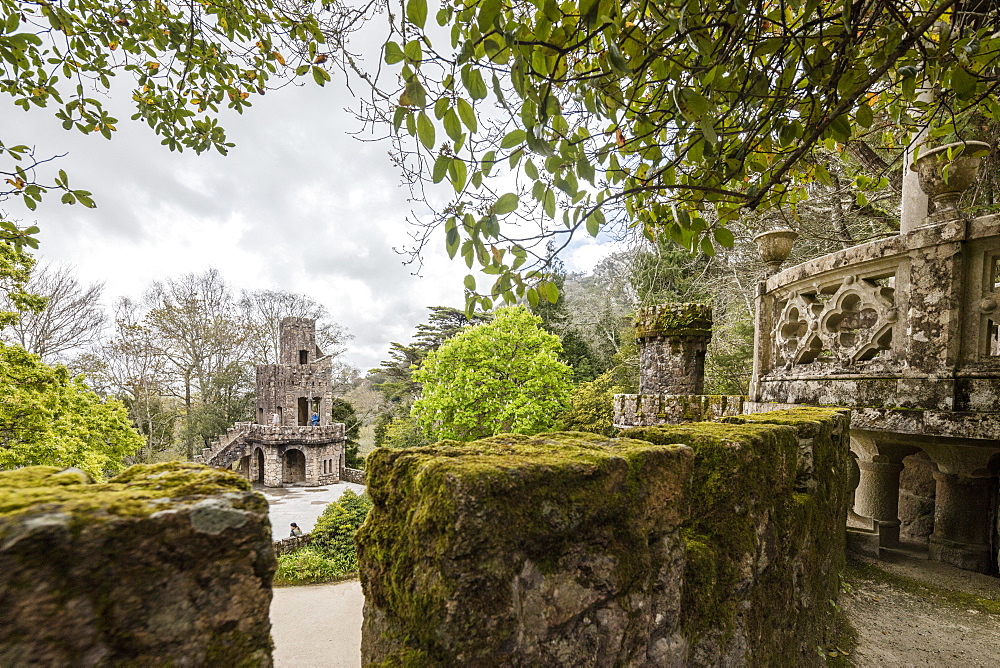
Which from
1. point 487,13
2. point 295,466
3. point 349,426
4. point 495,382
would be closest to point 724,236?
point 487,13

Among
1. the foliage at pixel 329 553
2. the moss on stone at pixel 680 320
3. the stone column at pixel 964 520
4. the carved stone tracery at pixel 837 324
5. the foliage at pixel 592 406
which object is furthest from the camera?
the foliage at pixel 592 406

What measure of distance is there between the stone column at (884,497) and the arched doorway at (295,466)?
92.5 ft

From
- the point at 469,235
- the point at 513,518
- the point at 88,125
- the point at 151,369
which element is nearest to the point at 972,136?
the point at 469,235

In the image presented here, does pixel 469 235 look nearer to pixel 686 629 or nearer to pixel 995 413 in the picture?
pixel 686 629

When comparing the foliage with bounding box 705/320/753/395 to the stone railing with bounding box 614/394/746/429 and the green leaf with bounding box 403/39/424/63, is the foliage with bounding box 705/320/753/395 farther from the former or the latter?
the green leaf with bounding box 403/39/424/63

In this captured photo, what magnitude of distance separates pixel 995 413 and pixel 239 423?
29.8 meters

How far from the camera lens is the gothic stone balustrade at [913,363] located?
356 centimetres

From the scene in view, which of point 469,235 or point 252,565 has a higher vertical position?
point 469,235

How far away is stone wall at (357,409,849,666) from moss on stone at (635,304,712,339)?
8.11 m

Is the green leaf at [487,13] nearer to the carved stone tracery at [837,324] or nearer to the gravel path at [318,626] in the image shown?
the carved stone tracery at [837,324]

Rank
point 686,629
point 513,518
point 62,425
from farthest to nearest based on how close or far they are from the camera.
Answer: point 62,425 < point 686,629 < point 513,518

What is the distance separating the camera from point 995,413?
3.38 metres

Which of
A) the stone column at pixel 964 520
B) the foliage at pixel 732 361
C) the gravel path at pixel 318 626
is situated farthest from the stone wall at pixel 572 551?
the foliage at pixel 732 361

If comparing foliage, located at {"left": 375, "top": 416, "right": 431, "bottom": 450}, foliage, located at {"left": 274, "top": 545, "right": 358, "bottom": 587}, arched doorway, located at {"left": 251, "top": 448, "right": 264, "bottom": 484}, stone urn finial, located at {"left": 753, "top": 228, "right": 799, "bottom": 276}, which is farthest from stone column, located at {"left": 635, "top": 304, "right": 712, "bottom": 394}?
arched doorway, located at {"left": 251, "top": 448, "right": 264, "bottom": 484}
